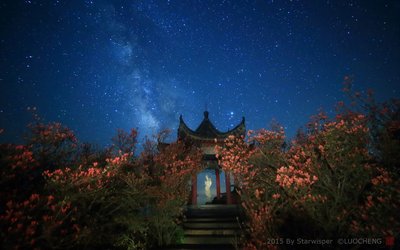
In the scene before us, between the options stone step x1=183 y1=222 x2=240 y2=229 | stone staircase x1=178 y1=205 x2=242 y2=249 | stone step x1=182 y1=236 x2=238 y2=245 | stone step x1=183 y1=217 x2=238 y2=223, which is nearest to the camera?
stone staircase x1=178 y1=205 x2=242 y2=249

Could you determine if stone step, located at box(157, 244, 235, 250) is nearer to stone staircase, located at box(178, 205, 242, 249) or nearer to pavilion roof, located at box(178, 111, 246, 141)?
stone staircase, located at box(178, 205, 242, 249)

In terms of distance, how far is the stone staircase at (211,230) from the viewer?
954cm

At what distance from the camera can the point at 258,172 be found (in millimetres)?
9742

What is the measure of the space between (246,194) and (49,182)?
6855 millimetres

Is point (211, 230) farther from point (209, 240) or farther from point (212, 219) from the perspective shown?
point (212, 219)

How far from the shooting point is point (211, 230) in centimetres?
1076

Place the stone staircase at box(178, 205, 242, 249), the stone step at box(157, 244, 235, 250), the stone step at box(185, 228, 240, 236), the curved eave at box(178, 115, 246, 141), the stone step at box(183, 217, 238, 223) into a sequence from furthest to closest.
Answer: the curved eave at box(178, 115, 246, 141), the stone step at box(183, 217, 238, 223), the stone step at box(185, 228, 240, 236), the stone staircase at box(178, 205, 242, 249), the stone step at box(157, 244, 235, 250)

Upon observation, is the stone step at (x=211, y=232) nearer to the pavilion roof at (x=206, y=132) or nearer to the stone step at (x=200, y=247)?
the stone step at (x=200, y=247)

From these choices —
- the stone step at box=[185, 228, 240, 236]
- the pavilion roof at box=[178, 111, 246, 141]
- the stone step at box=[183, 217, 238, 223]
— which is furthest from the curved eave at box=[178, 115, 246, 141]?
the stone step at box=[185, 228, 240, 236]

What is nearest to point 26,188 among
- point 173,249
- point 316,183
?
point 173,249

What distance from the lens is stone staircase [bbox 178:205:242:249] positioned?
376 inches

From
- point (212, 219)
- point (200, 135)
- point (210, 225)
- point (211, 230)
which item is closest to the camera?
point (211, 230)

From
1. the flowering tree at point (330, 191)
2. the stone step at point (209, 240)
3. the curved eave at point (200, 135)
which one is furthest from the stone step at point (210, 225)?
the curved eave at point (200, 135)

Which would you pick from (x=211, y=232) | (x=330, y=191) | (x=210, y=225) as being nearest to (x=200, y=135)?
(x=210, y=225)
